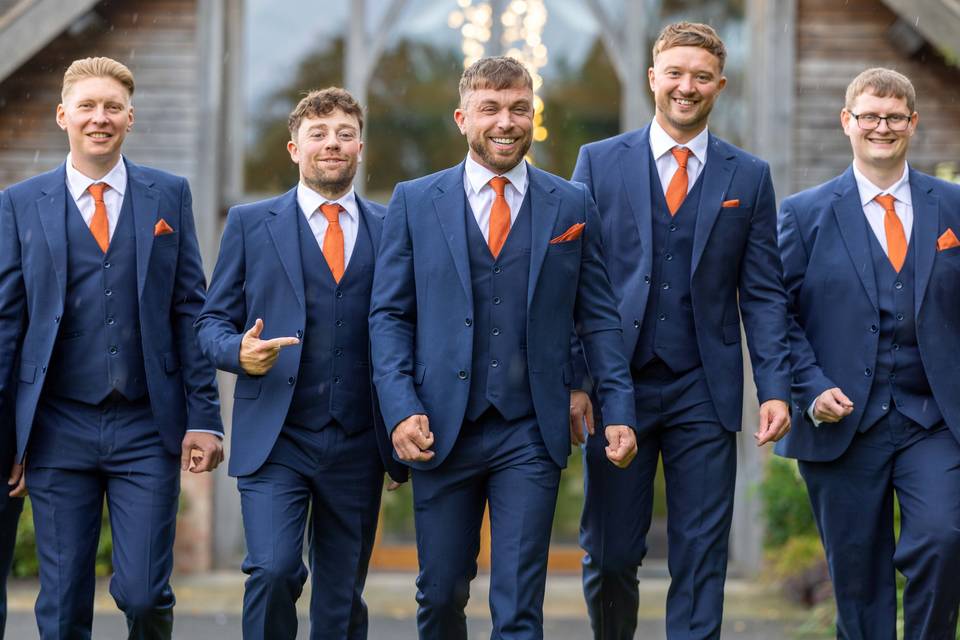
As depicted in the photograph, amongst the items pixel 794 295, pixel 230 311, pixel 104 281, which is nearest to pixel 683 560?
pixel 794 295

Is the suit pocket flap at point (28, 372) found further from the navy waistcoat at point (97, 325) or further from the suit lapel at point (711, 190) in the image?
the suit lapel at point (711, 190)

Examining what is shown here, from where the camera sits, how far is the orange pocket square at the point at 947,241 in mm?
5684

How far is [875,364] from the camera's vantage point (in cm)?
564

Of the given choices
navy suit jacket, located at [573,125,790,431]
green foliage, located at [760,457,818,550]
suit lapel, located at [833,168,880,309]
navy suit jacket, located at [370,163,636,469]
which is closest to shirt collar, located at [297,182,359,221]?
navy suit jacket, located at [370,163,636,469]

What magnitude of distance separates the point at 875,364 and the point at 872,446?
1.05ft

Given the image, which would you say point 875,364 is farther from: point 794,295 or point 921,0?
point 921,0

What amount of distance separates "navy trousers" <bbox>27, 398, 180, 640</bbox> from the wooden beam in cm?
586

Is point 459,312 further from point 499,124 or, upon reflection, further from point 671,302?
point 671,302

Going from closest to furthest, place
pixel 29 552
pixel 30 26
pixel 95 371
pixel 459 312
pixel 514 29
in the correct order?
1. pixel 459 312
2. pixel 95 371
3. pixel 30 26
4. pixel 29 552
5. pixel 514 29

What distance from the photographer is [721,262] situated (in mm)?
5551

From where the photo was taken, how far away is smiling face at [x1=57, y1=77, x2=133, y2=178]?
5.59 m

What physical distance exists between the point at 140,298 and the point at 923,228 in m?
3.06

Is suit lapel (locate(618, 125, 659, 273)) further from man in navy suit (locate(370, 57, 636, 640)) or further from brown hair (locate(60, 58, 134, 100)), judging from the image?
brown hair (locate(60, 58, 134, 100))

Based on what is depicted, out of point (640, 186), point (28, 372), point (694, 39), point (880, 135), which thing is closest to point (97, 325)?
point (28, 372)
